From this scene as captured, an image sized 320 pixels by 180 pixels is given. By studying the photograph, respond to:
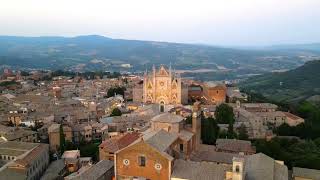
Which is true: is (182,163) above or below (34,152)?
above

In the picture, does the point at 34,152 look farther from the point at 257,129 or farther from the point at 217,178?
the point at 257,129

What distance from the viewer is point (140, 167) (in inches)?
1178

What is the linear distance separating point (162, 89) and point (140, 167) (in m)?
44.2

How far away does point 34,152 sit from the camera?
136 ft

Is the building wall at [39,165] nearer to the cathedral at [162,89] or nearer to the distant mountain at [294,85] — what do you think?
the cathedral at [162,89]

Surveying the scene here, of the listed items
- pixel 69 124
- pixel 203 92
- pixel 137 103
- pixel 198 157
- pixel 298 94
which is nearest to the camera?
pixel 198 157

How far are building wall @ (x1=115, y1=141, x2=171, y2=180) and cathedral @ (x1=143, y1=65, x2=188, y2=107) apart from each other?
139ft

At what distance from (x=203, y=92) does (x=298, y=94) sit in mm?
50561

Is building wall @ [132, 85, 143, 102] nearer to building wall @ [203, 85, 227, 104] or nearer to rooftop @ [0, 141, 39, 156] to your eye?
building wall @ [203, 85, 227, 104]

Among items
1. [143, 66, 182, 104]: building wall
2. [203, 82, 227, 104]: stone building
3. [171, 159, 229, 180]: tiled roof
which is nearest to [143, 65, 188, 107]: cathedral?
[143, 66, 182, 104]: building wall

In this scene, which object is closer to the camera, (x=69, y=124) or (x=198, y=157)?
(x=198, y=157)

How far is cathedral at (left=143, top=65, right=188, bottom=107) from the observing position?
7312 centimetres

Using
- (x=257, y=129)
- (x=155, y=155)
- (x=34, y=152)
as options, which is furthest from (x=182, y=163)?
(x=257, y=129)

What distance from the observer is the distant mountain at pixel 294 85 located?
117625 millimetres
